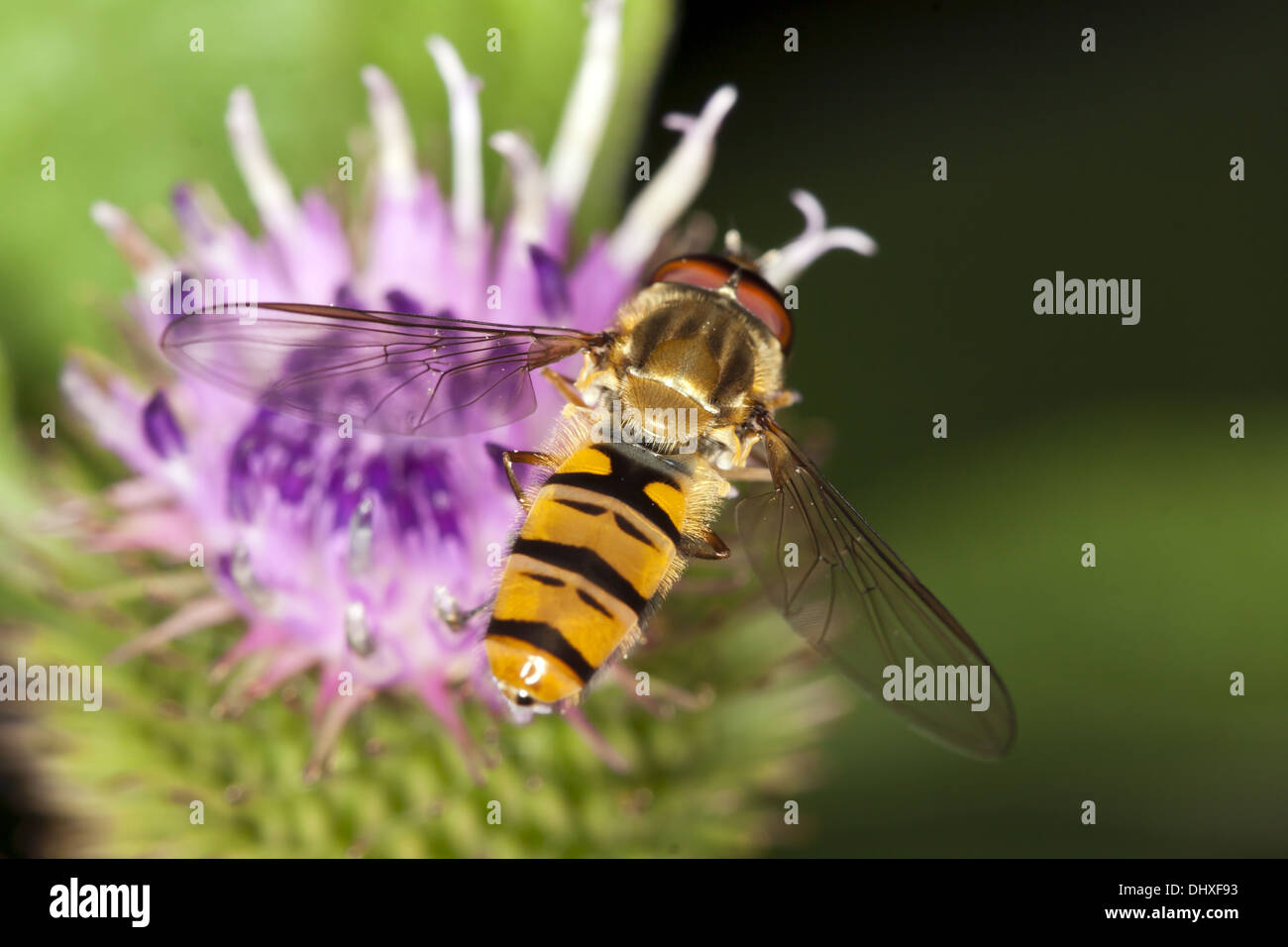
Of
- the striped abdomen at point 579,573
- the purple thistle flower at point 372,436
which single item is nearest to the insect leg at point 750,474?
the striped abdomen at point 579,573

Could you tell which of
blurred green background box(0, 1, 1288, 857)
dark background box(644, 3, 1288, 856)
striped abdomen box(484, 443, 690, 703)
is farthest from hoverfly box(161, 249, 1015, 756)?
dark background box(644, 3, 1288, 856)

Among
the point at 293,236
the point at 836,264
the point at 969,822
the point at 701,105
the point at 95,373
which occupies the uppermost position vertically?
the point at 701,105

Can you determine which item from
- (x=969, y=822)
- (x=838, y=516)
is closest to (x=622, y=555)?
(x=838, y=516)

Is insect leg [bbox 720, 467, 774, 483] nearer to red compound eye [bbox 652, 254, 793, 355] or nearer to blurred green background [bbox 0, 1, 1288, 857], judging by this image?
red compound eye [bbox 652, 254, 793, 355]

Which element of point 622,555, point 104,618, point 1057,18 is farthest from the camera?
point 1057,18

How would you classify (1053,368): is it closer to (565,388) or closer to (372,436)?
(565,388)

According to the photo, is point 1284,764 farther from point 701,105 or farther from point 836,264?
point 701,105

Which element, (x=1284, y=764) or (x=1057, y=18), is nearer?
(x=1284, y=764)

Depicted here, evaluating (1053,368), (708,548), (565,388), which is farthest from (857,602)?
(1053,368)
